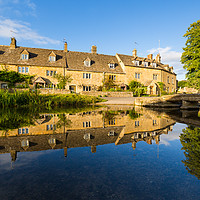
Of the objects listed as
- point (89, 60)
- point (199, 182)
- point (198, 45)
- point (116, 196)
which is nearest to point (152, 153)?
point (199, 182)

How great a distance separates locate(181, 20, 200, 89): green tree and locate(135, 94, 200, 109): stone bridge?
22.3ft

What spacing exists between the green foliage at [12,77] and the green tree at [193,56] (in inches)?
1233

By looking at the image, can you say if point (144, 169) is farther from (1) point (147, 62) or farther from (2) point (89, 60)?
(1) point (147, 62)

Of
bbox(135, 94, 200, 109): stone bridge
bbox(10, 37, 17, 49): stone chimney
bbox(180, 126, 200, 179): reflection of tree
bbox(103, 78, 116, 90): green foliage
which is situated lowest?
bbox(180, 126, 200, 179): reflection of tree

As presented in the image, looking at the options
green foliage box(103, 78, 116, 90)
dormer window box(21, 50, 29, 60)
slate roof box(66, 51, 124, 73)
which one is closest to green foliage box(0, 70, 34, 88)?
dormer window box(21, 50, 29, 60)

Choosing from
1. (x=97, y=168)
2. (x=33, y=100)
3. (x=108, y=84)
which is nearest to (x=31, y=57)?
(x=108, y=84)

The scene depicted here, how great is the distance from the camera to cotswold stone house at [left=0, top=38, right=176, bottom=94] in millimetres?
30703

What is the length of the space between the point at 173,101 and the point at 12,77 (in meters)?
30.7

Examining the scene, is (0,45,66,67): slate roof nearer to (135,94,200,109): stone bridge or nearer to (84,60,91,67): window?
(84,60,91,67): window

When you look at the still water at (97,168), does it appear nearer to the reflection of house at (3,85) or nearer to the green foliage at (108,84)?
the reflection of house at (3,85)

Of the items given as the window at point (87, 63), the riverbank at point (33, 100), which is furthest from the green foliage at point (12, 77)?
the riverbank at point (33, 100)

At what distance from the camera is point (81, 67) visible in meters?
34.1

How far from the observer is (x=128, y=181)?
2105 mm

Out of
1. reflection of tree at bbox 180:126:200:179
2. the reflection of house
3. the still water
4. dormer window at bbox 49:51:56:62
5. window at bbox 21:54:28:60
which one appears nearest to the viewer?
the still water
